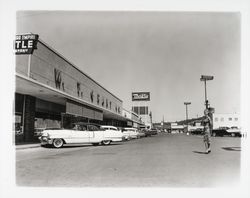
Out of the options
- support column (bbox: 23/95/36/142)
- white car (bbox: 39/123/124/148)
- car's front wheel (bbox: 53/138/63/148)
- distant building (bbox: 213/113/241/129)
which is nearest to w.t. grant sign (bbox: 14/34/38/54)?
white car (bbox: 39/123/124/148)

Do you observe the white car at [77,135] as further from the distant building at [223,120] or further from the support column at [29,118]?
the distant building at [223,120]

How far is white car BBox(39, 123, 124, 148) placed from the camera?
60.6 ft

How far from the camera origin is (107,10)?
→ 857 centimetres

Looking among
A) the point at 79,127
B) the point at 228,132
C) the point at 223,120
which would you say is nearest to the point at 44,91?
the point at 79,127

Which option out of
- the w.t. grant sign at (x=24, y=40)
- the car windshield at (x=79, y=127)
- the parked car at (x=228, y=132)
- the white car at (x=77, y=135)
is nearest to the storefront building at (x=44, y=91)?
the w.t. grant sign at (x=24, y=40)

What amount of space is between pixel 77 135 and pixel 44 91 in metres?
4.79

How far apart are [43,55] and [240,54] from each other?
67.4ft

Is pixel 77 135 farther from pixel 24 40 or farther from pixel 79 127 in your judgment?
pixel 24 40

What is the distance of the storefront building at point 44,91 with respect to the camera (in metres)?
20.8

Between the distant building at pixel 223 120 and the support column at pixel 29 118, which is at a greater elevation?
the support column at pixel 29 118

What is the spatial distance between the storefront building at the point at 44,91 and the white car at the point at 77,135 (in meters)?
0.81

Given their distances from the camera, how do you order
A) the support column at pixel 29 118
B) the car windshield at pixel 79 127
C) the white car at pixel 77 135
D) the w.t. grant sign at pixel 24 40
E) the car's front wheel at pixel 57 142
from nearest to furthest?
1. the w.t. grant sign at pixel 24 40
2. the white car at pixel 77 135
3. the car's front wheel at pixel 57 142
4. the car windshield at pixel 79 127
5. the support column at pixel 29 118
